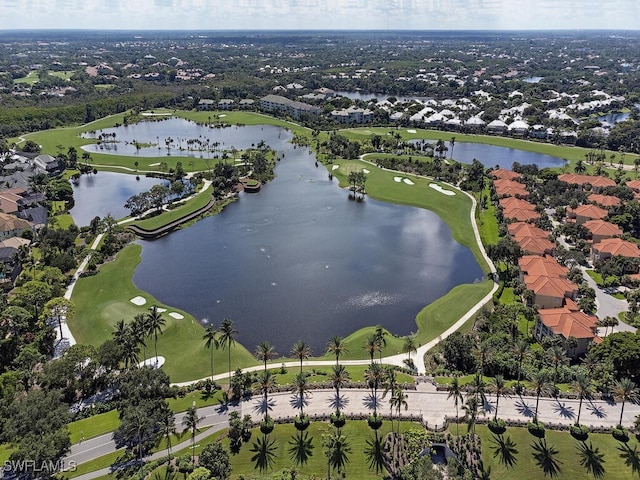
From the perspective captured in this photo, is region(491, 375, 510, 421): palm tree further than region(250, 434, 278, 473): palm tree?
Yes

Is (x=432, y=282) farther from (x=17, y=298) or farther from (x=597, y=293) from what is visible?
(x=17, y=298)

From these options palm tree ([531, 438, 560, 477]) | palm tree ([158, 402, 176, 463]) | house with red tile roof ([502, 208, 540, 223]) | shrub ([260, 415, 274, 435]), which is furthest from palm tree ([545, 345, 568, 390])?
house with red tile roof ([502, 208, 540, 223])

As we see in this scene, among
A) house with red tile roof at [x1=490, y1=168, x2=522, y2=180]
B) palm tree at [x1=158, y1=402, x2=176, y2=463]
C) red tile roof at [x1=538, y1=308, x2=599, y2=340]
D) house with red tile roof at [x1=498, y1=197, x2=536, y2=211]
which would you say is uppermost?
house with red tile roof at [x1=490, y1=168, x2=522, y2=180]

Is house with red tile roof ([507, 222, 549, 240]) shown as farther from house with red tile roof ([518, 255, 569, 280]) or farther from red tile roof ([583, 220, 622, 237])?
red tile roof ([583, 220, 622, 237])

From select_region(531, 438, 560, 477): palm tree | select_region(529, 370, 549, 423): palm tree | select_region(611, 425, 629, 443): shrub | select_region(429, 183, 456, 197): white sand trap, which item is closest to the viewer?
select_region(531, 438, 560, 477): palm tree

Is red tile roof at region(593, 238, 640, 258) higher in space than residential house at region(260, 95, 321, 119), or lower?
lower

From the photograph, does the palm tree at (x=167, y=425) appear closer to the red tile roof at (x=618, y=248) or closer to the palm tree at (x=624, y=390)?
the palm tree at (x=624, y=390)

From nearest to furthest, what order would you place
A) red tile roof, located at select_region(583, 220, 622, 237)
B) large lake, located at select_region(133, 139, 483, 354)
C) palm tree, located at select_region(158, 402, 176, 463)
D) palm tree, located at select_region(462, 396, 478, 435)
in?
1. palm tree, located at select_region(158, 402, 176, 463)
2. palm tree, located at select_region(462, 396, 478, 435)
3. large lake, located at select_region(133, 139, 483, 354)
4. red tile roof, located at select_region(583, 220, 622, 237)

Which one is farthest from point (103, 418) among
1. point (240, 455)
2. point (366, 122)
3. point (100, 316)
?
point (366, 122)

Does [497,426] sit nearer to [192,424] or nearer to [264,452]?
[264,452]
